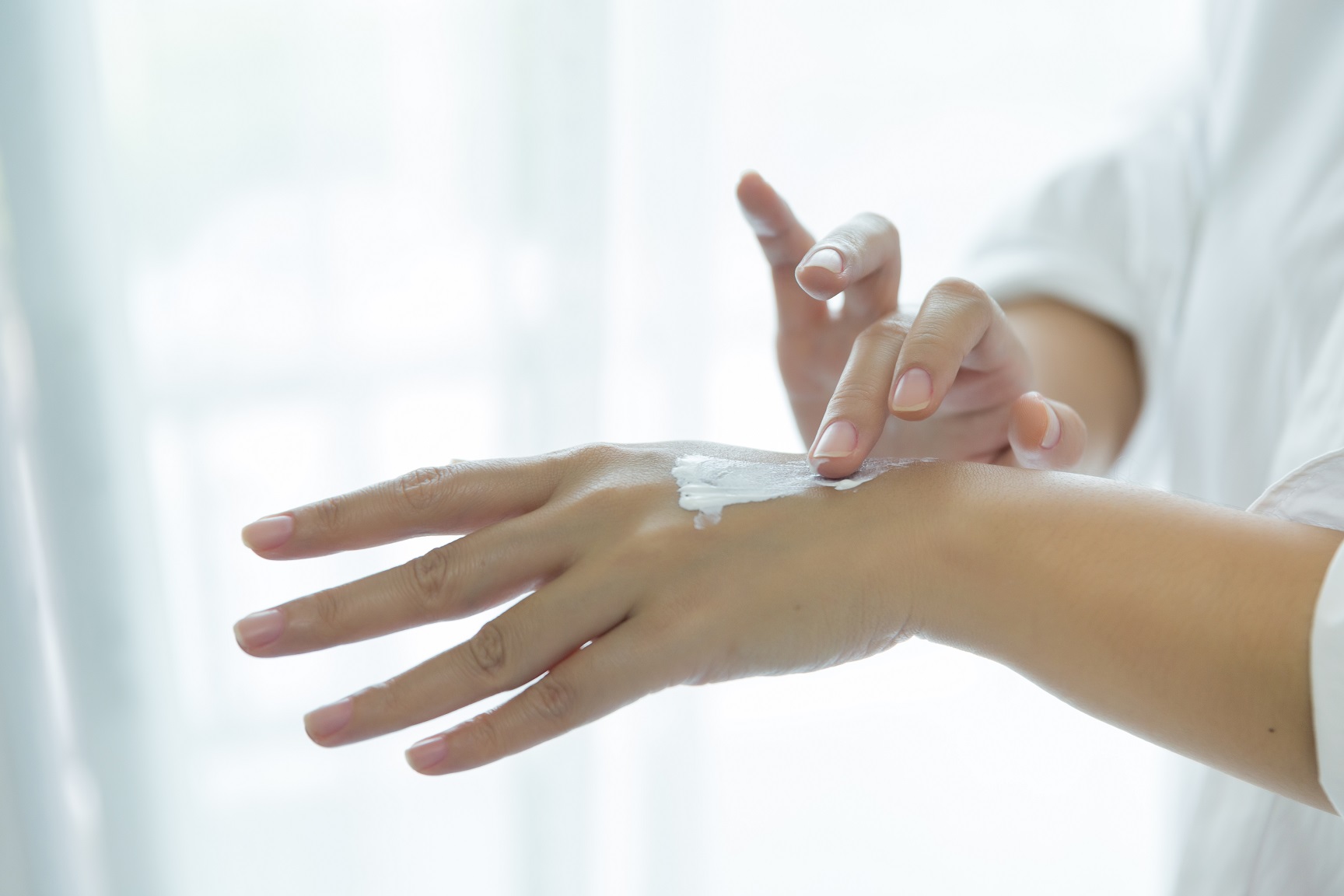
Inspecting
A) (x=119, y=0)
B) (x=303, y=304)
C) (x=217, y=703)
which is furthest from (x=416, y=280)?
(x=217, y=703)

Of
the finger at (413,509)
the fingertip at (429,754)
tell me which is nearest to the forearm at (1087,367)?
the finger at (413,509)

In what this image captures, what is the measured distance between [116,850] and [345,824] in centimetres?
26

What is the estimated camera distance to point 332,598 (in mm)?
553

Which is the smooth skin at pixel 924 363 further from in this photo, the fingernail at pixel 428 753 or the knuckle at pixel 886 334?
the fingernail at pixel 428 753

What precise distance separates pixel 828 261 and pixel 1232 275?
514mm

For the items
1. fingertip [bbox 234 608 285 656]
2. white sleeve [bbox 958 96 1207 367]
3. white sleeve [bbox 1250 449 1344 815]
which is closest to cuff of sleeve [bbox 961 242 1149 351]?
white sleeve [bbox 958 96 1207 367]

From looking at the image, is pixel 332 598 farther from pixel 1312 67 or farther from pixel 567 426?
pixel 1312 67

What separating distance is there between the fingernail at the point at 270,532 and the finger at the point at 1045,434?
0.51 m

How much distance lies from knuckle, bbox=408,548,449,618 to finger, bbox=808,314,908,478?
0.25 metres

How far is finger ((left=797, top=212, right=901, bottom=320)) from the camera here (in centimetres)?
65

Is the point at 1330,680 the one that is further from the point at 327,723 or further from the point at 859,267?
the point at 327,723

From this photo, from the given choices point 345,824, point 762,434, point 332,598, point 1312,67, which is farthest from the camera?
point 762,434

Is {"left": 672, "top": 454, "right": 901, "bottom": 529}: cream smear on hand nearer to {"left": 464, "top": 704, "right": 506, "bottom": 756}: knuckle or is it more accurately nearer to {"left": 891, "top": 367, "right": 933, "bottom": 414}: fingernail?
{"left": 891, "top": 367, "right": 933, "bottom": 414}: fingernail

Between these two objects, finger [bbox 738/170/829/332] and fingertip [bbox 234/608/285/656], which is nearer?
fingertip [bbox 234/608/285/656]
